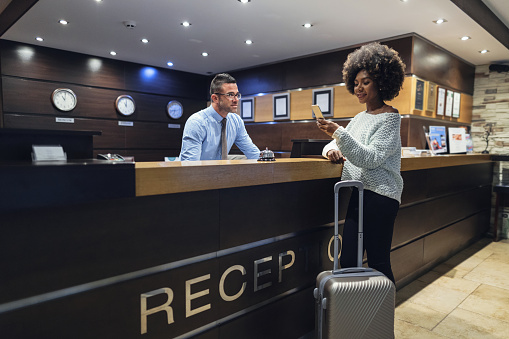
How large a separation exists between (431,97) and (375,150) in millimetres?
3628

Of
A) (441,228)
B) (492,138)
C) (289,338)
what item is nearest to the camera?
(289,338)

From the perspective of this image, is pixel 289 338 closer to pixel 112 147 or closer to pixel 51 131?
pixel 51 131

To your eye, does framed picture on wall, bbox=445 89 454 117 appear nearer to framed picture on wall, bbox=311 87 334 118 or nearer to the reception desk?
framed picture on wall, bbox=311 87 334 118

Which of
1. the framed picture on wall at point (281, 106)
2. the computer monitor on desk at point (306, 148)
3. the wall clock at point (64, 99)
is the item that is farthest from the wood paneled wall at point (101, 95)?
the computer monitor on desk at point (306, 148)

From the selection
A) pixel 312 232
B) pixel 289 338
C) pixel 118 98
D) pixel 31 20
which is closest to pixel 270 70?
pixel 118 98

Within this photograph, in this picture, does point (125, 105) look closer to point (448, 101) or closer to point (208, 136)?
point (208, 136)

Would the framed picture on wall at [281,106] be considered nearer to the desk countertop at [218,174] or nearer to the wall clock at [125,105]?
the wall clock at [125,105]

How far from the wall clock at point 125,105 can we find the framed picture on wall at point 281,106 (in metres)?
2.49

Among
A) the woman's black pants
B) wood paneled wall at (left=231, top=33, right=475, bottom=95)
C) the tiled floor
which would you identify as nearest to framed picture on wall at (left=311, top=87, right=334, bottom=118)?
wood paneled wall at (left=231, top=33, right=475, bottom=95)

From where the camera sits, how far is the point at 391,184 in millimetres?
1788

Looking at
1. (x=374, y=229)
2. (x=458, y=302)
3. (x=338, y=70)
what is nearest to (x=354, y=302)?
(x=374, y=229)

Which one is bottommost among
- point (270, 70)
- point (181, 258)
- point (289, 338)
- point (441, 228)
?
point (289, 338)

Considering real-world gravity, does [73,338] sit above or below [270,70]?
below

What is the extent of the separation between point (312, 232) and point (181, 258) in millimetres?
907
